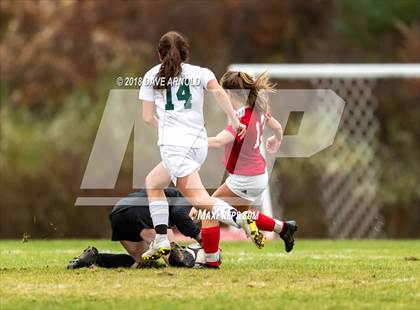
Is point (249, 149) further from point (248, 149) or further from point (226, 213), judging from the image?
point (226, 213)

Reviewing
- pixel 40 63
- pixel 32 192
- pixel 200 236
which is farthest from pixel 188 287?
pixel 40 63

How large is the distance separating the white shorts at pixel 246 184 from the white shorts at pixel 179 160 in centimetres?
81

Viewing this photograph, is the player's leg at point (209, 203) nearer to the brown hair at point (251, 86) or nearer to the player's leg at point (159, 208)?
the player's leg at point (159, 208)

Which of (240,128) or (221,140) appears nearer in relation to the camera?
(240,128)

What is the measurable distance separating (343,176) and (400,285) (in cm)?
1425

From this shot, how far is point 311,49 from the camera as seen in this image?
27859 mm

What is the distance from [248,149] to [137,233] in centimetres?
126

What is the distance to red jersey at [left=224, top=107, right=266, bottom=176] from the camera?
9617 millimetres

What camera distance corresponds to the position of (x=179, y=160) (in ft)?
29.3

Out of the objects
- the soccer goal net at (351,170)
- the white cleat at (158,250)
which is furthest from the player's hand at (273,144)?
the soccer goal net at (351,170)

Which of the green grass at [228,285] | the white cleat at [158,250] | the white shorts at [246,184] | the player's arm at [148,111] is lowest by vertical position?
the green grass at [228,285]

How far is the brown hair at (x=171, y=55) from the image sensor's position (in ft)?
29.3

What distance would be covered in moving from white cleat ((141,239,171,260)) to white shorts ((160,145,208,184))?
509mm

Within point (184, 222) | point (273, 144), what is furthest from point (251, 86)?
point (184, 222)
